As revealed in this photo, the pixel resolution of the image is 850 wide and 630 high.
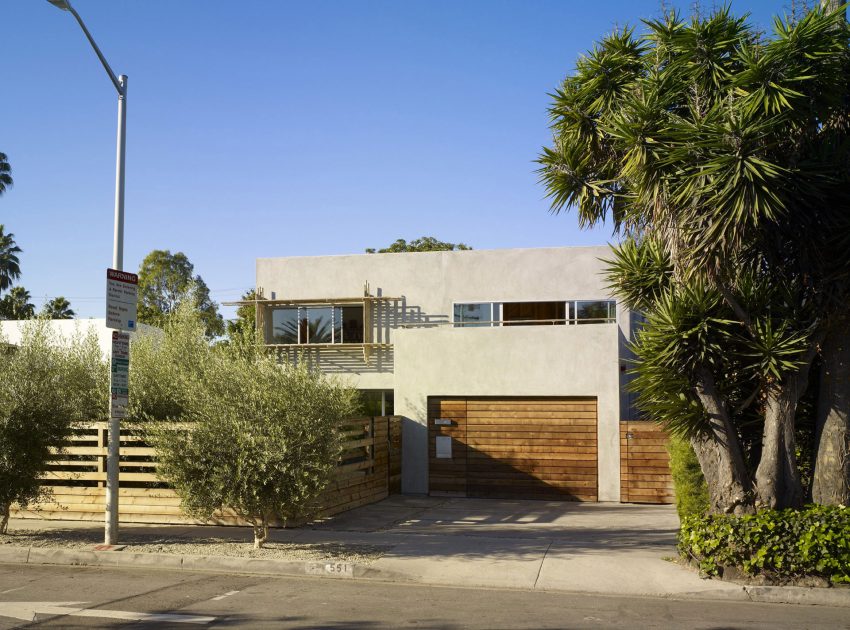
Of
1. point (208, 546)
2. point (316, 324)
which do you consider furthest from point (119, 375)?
point (316, 324)

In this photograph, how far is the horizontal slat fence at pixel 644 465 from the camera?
17000 millimetres

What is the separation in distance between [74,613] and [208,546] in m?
3.41

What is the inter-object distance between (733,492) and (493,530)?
4.25 metres

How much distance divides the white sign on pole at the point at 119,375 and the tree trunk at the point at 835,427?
9231 millimetres

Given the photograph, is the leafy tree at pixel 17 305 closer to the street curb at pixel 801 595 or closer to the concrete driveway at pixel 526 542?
the concrete driveway at pixel 526 542

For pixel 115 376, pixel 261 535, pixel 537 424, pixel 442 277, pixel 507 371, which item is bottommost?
pixel 261 535

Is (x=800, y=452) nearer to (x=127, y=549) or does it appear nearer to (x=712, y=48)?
(x=712, y=48)

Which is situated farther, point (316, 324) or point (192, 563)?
point (316, 324)

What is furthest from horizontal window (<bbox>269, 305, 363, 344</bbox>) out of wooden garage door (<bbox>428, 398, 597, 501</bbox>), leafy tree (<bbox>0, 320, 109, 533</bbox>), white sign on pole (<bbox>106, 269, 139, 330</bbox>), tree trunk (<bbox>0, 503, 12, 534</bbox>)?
tree trunk (<bbox>0, 503, 12, 534</bbox>)

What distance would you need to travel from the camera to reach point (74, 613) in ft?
28.5

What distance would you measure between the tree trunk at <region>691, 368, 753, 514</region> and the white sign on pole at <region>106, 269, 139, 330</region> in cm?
→ 784

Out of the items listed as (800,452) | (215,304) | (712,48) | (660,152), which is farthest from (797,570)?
(215,304)

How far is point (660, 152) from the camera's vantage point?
9992 mm

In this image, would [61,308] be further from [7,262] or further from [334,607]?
[334,607]
